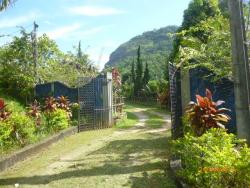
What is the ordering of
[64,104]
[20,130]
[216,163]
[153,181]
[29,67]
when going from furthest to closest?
1. [29,67]
2. [64,104]
3. [20,130]
4. [153,181]
5. [216,163]

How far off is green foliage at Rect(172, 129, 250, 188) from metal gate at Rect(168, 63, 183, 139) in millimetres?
5711

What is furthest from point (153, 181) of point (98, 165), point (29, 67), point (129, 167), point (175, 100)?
point (29, 67)

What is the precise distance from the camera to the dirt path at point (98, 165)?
28.1 feet

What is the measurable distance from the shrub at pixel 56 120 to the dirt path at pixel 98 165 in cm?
147

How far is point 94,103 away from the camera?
A: 19.3 meters

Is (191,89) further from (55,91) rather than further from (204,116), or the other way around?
(55,91)

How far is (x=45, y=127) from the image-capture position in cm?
1544

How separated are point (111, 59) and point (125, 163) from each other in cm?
13699

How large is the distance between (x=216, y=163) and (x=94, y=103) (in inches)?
533

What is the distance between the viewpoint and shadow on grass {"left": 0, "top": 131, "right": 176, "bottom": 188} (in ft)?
28.2

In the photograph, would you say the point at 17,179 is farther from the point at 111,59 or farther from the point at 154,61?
the point at 111,59

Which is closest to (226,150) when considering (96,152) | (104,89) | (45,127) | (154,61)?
(96,152)

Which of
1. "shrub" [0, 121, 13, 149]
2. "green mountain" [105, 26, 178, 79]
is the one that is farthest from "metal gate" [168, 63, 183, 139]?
"green mountain" [105, 26, 178, 79]

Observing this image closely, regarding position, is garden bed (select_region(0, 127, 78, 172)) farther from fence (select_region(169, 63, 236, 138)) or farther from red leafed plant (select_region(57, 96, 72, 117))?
fence (select_region(169, 63, 236, 138))
